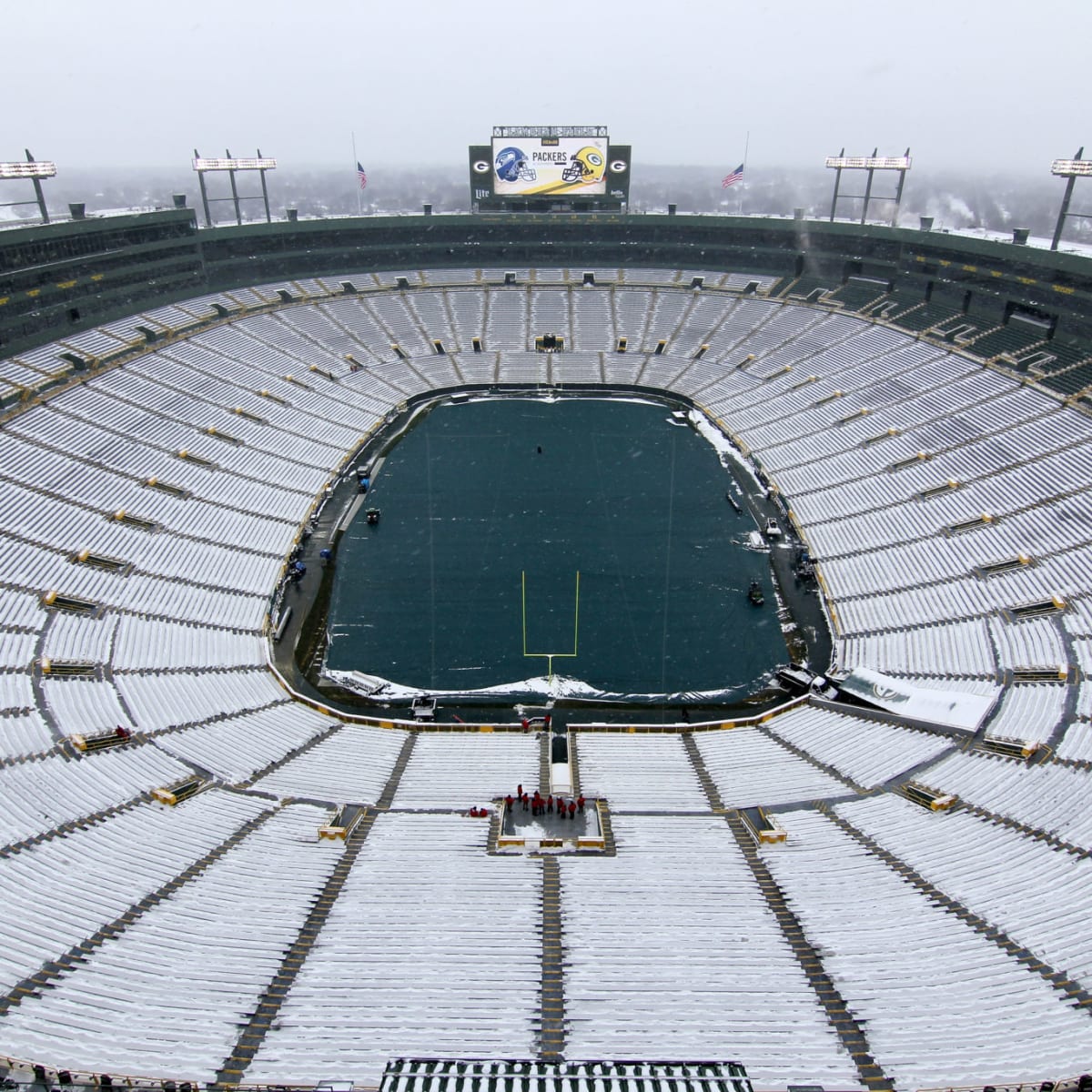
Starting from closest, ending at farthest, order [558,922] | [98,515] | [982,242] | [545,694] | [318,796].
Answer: [558,922] → [318,796] → [545,694] → [98,515] → [982,242]

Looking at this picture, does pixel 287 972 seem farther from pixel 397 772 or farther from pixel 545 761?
pixel 545 761

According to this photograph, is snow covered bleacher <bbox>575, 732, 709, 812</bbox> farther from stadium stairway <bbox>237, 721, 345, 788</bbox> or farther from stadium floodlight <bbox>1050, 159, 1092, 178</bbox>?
stadium floodlight <bbox>1050, 159, 1092, 178</bbox>

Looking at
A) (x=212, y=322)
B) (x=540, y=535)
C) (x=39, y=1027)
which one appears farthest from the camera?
(x=212, y=322)

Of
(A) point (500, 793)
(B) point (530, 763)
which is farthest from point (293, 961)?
(B) point (530, 763)

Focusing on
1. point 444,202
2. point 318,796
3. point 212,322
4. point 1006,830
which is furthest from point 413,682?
point 444,202

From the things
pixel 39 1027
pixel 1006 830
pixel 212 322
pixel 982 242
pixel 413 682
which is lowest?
pixel 413 682

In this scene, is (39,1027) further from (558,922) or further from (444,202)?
(444,202)

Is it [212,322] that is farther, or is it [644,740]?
[212,322]
